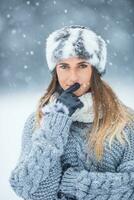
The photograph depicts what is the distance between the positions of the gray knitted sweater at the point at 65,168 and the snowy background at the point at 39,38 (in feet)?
2.52

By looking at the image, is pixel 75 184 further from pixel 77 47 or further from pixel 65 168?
pixel 77 47

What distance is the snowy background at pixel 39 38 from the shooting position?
8.44ft

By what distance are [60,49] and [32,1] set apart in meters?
0.78

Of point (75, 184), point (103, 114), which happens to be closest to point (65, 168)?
point (75, 184)

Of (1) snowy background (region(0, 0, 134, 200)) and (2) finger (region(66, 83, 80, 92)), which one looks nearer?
(2) finger (region(66, 83, 80, 92))

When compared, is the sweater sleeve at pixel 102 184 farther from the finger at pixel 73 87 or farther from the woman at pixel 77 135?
the finger at pixel 73 87

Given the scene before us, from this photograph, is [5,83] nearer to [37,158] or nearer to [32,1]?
[32,1]

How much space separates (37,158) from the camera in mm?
1707

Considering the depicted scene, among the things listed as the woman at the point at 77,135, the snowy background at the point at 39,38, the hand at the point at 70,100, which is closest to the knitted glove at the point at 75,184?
the woman at the point at 77,135

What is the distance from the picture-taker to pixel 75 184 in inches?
69.1

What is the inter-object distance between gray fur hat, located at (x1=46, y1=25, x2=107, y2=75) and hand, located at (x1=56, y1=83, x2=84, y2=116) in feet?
0.44

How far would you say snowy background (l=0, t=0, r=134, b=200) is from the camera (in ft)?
8.44

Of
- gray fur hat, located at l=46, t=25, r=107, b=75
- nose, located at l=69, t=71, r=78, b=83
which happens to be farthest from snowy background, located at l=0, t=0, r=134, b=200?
nose, located at l=69, t=71, r=78, b=83

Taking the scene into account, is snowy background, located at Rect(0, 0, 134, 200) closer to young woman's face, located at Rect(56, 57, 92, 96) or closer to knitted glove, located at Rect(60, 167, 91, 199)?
young woman's face, located at Rect(56, 57, 92, 96)
